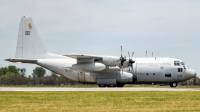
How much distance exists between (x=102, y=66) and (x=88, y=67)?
5.70ft

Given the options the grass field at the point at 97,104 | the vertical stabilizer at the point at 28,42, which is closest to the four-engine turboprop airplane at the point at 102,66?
the vertical stabilizer at the point at 28,42

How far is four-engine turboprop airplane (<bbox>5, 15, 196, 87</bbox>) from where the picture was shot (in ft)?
173

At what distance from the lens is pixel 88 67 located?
5241 centimetres

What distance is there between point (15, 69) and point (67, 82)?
25290 mm

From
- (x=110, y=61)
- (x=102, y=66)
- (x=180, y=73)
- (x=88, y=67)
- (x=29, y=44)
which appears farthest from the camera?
(x=29, y=44)

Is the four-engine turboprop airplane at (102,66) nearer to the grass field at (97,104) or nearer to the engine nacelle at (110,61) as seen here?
the engine nacelle at (110,61)

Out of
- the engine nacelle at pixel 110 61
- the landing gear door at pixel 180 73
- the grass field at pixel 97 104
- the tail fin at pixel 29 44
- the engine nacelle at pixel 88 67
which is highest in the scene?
the tail fin at pixel 29 44

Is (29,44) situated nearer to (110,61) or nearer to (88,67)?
(88,67)

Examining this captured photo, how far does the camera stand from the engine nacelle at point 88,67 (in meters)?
52.1

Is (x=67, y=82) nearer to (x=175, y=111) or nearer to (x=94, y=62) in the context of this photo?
(x=94, y=62)

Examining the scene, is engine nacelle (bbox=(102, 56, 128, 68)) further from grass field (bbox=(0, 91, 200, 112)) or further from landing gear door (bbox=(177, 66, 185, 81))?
grass field (bbox=(0, 91, 200, 112))

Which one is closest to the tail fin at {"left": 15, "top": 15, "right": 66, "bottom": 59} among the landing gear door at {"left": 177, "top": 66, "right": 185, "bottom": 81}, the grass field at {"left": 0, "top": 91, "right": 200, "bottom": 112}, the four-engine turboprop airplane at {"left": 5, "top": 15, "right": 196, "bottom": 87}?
the four-engine turboprop airplane at {"left": 5, "top": 15, "right": 196, "bottom": 87}

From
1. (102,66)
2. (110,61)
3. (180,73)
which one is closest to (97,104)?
(102,66)

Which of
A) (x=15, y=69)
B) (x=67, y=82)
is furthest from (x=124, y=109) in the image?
(x=15, y=69)
